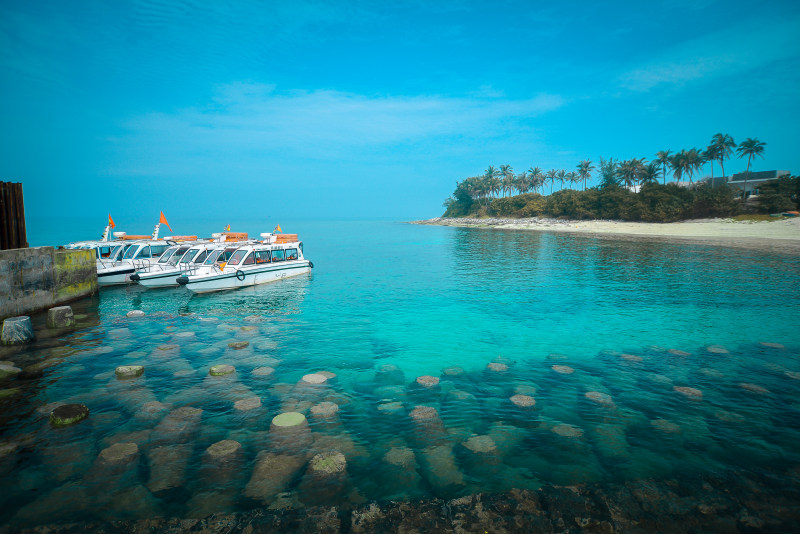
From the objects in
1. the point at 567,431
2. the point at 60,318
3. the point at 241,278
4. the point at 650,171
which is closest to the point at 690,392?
the point at 567,431

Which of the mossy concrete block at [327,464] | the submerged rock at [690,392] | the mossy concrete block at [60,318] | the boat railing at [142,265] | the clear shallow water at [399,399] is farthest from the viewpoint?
the boat railing at [142,265]

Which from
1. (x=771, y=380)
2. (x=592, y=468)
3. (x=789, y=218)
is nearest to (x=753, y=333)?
(x=771, y=380)

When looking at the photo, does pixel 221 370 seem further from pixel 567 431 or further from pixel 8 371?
pixel 567 431

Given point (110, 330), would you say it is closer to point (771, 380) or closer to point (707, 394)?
point (707, 394)

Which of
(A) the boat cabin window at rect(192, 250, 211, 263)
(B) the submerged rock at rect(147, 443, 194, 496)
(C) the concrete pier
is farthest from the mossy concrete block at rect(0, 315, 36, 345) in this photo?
(A) the boat cabin window at rect(192, 250, 211, 263)

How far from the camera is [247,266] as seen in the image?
2506 centimetres

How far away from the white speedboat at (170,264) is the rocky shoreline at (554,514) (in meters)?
21.2

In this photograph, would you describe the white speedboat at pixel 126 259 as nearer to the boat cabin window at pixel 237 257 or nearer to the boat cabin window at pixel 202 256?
the boat cabin window at pixel 202 256

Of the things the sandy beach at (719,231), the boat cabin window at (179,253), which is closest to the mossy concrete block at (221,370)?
the boat cabin window at (179,253)

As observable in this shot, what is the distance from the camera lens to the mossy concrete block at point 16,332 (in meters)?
13.2

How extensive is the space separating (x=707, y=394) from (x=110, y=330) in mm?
21103

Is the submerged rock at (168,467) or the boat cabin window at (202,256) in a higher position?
the boat cabin window at (202,256)

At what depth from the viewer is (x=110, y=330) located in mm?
15820

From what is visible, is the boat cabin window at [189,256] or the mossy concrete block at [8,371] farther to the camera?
the boat cabin window at [189,256]
